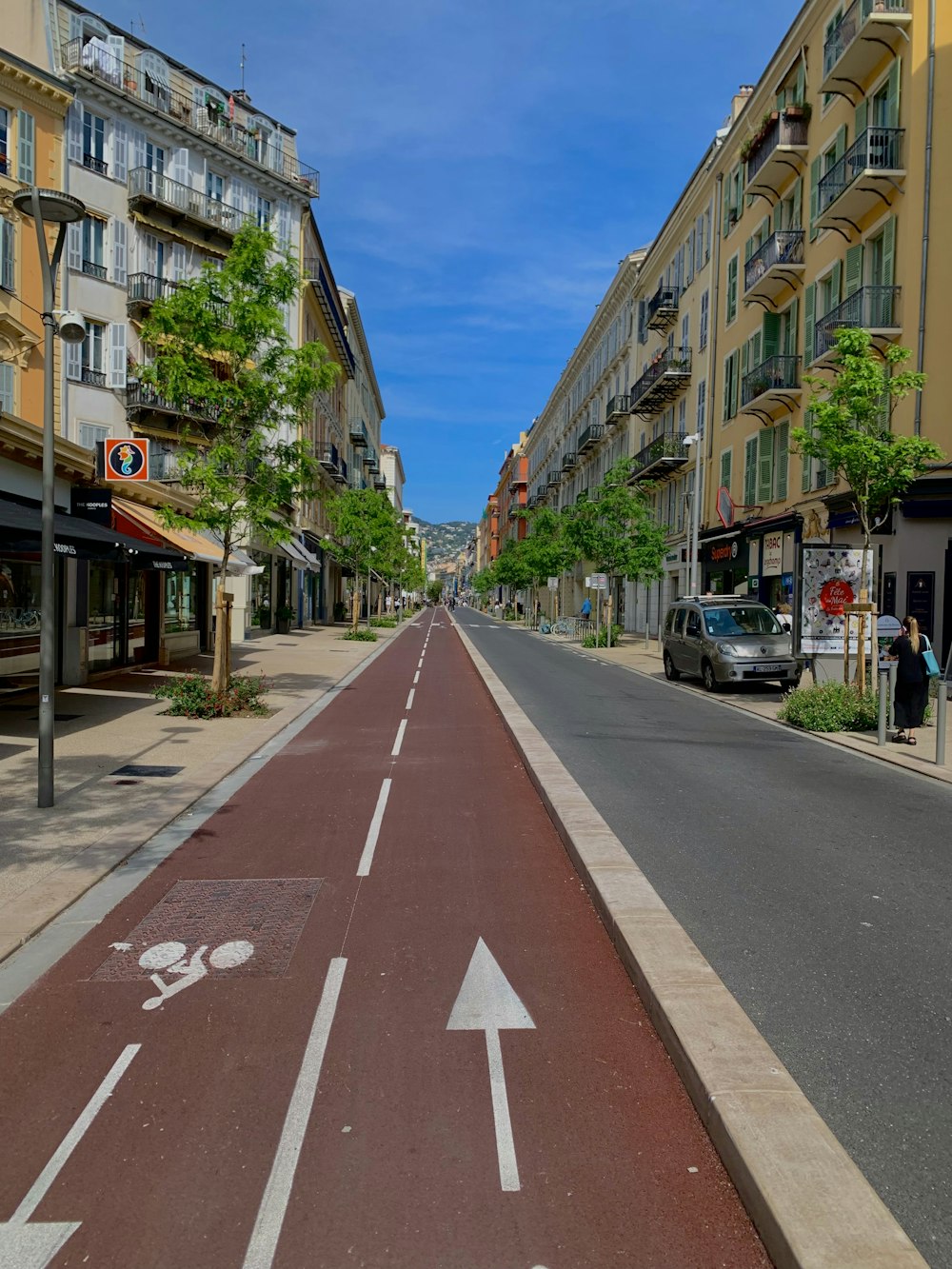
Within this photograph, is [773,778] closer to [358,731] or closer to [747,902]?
[747,902]

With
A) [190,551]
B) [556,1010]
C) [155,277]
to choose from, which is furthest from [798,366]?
[556,1010]

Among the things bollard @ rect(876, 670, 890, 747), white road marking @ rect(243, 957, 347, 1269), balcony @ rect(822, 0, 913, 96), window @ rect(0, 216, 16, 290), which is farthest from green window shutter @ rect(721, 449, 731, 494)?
white road marking @ rect(243, 957, 347, 1269)

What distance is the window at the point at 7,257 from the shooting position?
74.4 feet

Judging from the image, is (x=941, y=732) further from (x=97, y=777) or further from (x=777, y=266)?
(x=777, y=266)

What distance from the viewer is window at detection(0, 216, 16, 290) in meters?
22.7

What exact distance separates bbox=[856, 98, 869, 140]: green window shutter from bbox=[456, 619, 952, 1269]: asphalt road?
1837 cm

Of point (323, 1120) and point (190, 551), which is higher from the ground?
point (190, 551)

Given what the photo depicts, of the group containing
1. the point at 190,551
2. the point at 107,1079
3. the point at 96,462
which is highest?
the point at 96,462

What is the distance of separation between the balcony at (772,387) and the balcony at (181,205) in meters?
16.6

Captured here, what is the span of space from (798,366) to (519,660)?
39.0ft

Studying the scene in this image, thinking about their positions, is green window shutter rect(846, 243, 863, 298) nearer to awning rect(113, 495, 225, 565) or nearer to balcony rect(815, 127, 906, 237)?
balcony rect(815, 127, 906, 237)

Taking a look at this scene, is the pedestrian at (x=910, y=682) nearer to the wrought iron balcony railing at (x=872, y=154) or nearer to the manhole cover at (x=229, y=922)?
the manhole cover at (x=229, y=922)

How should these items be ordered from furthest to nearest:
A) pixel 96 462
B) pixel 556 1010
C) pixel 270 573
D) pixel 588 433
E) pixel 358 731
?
1. pixel 588 433
2. pixel 270 573
3. pixel 96 462
4. pixel 358 731
5. pixel 556 1010

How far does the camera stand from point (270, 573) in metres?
39.6
